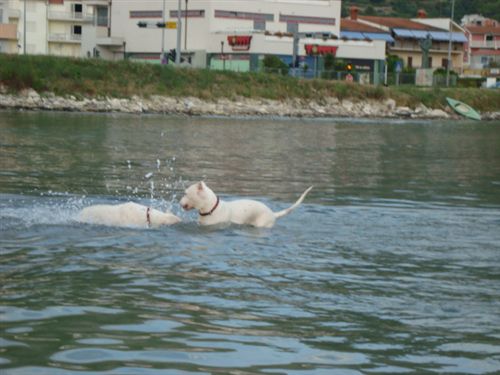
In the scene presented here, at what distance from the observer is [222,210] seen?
48.9 feet

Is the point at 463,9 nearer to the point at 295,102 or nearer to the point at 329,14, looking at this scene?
the point at 329,14

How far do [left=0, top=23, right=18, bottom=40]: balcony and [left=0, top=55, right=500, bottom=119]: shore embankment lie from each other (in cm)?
3590

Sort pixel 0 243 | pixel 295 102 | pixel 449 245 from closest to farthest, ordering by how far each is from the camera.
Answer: pixel 0 243 < pixel 449 245 < pixel 295 102

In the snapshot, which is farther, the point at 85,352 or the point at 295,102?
the point at 295,102

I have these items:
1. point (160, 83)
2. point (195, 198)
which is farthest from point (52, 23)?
point (195, 198)

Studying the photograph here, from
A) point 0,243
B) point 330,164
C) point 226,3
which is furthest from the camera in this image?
point 226,3

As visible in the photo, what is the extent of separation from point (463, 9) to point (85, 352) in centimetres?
17263

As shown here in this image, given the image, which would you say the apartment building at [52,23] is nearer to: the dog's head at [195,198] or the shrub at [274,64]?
the shrub at [274,64]

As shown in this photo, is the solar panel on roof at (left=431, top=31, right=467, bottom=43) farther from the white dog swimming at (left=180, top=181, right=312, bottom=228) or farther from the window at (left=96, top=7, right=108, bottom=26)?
the white dog swimming at (left=180, top=181, right=312, bottom=228)

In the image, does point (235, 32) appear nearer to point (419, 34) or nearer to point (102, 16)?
point (102, 16)

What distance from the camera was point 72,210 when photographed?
16.1m

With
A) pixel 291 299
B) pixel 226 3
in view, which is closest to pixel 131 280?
pixel 291 299

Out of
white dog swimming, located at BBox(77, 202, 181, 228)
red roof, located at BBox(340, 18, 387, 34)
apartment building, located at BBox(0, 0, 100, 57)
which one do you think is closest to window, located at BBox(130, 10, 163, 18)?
apartment building, located at BBox(0, 0, 100, 57)

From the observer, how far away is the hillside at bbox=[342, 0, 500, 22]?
169 metres
